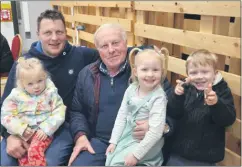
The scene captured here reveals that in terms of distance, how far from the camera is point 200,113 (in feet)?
5.33

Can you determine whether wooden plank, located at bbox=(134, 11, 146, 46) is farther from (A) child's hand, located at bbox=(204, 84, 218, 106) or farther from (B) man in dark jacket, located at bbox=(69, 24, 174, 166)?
(A) child's hand, located at bbox=(204, 84, 218, 106)

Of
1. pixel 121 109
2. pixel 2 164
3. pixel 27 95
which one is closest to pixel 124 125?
pixel 121 109

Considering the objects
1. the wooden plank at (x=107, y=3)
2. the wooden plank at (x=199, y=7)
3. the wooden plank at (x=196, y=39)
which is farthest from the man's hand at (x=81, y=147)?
the wooden plank at (x=107, y=3)

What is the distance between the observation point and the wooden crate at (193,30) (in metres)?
1.73

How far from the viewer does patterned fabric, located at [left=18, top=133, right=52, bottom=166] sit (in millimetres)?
1853

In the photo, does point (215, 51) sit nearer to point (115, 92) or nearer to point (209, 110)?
point (209, 110)

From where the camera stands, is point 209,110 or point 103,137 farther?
point 103,137

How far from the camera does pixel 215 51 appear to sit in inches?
71.6

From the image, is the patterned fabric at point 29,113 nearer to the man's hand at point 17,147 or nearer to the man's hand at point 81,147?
the man's hand at point 17,147

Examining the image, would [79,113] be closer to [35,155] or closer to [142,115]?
[35,155]

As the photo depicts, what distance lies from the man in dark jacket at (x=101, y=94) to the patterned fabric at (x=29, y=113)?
14 cm

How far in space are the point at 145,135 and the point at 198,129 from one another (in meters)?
0.29

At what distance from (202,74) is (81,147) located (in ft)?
2.80

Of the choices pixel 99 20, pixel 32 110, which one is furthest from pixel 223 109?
pixel 99 20
